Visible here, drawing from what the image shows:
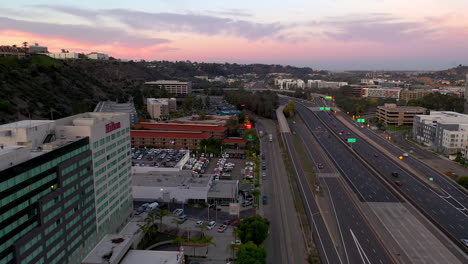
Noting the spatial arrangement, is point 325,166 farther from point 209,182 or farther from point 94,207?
point 94,207

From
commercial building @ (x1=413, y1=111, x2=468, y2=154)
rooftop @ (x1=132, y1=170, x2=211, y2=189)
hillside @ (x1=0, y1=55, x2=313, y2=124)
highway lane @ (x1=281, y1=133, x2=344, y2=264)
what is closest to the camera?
highway lane @ (x1=281, y1=133, x2=344, y2=264)

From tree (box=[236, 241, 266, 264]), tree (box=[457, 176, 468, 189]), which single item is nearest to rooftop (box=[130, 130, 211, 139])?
tree (box=[457, 176, 468, 189])

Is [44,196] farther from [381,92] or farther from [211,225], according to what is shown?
[381,92]

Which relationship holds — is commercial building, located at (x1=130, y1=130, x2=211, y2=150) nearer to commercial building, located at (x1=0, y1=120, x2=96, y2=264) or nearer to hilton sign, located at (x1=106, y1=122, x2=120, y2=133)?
hilton sign, located at (x1=106, y1=122, x2=120, y2=133)

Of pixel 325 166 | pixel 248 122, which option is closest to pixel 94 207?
pixel 325 166

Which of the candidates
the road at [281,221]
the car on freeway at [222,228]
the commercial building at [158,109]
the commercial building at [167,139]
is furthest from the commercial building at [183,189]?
the commercial building at [158,109]

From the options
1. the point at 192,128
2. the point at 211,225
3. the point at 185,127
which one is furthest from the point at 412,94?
the point at 211,225
